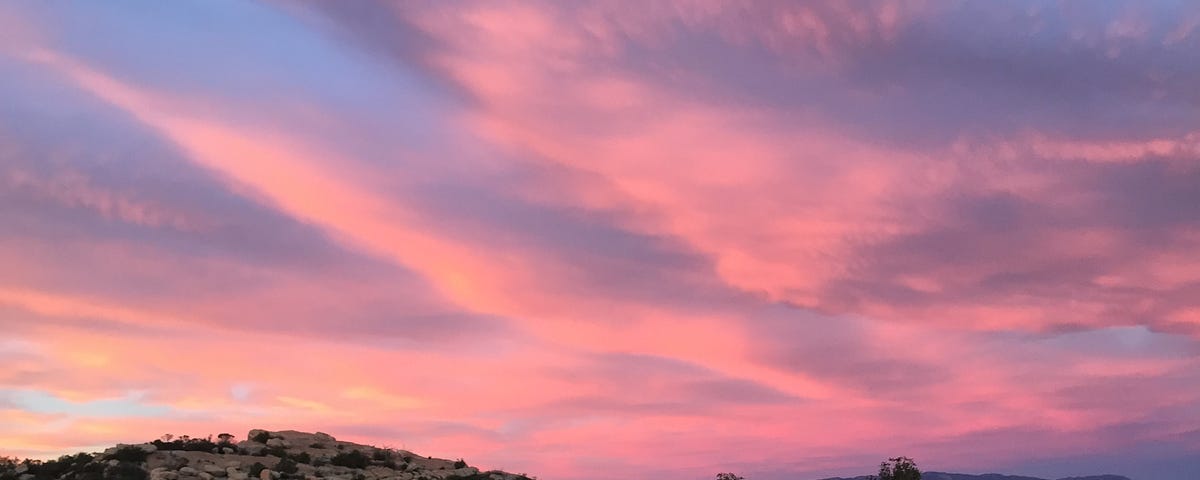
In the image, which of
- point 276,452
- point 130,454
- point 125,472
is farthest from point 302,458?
point 125,472

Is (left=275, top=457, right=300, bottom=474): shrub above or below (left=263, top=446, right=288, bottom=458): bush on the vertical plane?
below

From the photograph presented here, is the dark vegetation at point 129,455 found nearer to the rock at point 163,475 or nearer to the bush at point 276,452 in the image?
the rock at point 163,475

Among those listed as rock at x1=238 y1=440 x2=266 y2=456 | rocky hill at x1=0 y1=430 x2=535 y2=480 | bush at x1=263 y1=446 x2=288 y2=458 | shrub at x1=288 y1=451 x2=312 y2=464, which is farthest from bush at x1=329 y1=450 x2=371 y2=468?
rock at x1=238 y1=440 x2=266 y2=456

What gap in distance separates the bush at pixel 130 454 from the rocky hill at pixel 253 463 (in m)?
0.07

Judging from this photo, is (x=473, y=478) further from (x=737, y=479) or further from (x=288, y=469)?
(x=737, y=479)

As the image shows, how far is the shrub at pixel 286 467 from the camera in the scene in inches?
2783

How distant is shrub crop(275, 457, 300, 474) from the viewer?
232ft

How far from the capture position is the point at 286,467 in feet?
234

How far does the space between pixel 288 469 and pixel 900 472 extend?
79367 mm

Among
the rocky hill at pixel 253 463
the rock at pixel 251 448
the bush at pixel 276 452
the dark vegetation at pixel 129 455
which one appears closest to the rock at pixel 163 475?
the rocky hill at pixel 253 463

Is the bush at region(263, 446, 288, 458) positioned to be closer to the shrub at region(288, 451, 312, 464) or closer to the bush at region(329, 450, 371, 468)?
the shrub at region(288, 451, 312, 464)

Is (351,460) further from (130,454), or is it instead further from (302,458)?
(130,454)

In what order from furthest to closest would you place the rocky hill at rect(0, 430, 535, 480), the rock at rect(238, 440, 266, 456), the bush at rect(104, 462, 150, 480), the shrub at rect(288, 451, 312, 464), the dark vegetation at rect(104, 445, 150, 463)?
the rock at rect(238, 440, 266, 456) < the shrub at rect(288, 451, 312, 464) < the dark vegetation at rect(104, 445, 150, 463) < the rocky hill at rect(0, 430, 535, 480) < the bush at rect(104, 462, 150, 480)

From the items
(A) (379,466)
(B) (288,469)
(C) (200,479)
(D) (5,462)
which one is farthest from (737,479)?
(D) (5,462)
